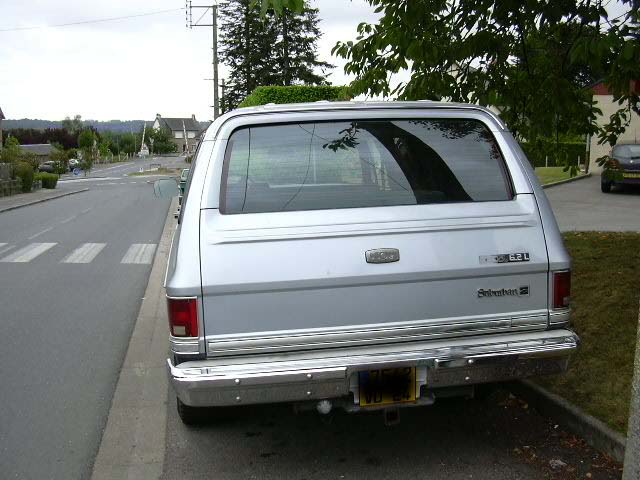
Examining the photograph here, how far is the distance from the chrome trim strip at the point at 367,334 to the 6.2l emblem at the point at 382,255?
318 mm

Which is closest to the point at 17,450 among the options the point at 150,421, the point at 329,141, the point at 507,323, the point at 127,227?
the point at 150,421

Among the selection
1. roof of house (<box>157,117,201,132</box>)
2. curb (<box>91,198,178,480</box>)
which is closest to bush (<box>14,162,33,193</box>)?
curb (<box>91,198,178,480</box>)

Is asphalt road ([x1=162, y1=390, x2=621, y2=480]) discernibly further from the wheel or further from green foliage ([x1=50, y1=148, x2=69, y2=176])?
green foliage ([x1=50, y1=148, x2=69, y2=176])

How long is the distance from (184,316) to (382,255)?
3.29ft

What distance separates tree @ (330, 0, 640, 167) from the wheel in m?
4.01

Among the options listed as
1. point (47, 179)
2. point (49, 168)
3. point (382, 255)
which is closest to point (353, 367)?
point (382, 255)

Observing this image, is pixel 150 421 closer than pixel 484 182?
No

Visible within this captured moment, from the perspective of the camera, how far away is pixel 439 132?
4.12 m

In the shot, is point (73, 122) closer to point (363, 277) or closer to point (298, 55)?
point (298, 55)

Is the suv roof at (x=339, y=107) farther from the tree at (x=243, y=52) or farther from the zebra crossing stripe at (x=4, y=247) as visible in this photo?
the tree at (x=243, y=52)

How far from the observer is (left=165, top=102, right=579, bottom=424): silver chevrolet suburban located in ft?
11.5

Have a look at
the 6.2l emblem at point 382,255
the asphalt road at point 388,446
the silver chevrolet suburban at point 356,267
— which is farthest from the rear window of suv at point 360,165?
the asphalt road at point 388,446

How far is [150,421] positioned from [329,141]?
7.38 ft

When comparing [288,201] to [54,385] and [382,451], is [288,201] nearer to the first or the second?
[382,451]
